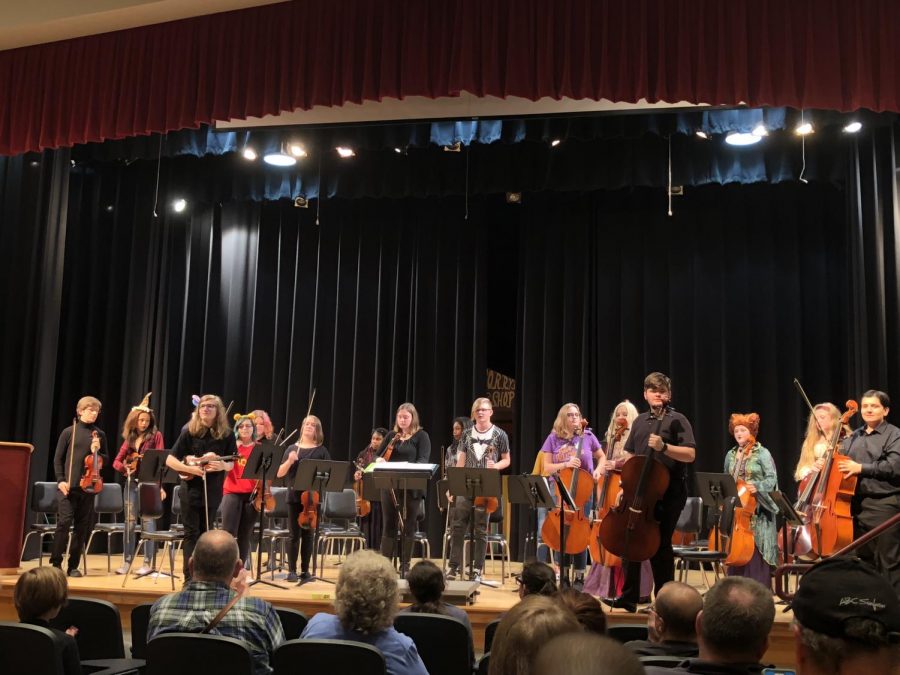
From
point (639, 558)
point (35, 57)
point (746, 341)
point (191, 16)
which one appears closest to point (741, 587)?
point (639, 558)

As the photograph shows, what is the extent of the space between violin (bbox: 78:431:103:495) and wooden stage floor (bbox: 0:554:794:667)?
817mm

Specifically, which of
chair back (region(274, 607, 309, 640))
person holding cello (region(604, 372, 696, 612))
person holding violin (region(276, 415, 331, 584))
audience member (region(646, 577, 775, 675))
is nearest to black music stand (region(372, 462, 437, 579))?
person holding violin (region(276, 415, 331, 584))

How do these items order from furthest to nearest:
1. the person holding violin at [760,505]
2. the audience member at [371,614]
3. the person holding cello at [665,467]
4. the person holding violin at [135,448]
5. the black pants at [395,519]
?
the person holding violin at [135,448] < the black pants at [395,519] < the person holding violin at [760,505] < the person holding cello at [665,467] < the audience member at [371,614]

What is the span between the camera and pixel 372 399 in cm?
1259

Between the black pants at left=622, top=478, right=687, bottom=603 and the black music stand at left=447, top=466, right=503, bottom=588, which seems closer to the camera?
the black pants at left=622, top=478, right=687, bottom=603

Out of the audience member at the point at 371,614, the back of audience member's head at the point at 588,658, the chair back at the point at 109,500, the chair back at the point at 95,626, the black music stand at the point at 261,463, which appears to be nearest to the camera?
the back of audience member's head at the point at 588,658

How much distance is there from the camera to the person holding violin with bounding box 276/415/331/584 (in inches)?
312

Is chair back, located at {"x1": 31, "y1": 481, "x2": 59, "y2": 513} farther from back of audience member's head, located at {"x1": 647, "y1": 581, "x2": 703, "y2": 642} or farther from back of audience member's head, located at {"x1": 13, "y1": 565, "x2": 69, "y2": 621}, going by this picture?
back of audience member's head, located at {"x1": 647, "y1": 581, "x2": 703, "y2": 642}

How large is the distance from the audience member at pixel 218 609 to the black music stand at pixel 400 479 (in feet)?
11.6

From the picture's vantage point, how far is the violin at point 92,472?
8.24 meters

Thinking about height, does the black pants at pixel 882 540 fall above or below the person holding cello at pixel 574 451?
below

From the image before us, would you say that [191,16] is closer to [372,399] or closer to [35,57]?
[35,57]

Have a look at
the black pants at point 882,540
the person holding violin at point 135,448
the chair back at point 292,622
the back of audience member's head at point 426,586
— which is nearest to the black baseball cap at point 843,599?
the back of audience member's head at point 426,586

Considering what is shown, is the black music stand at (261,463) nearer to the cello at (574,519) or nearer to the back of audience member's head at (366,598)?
the cello at (574,519)
